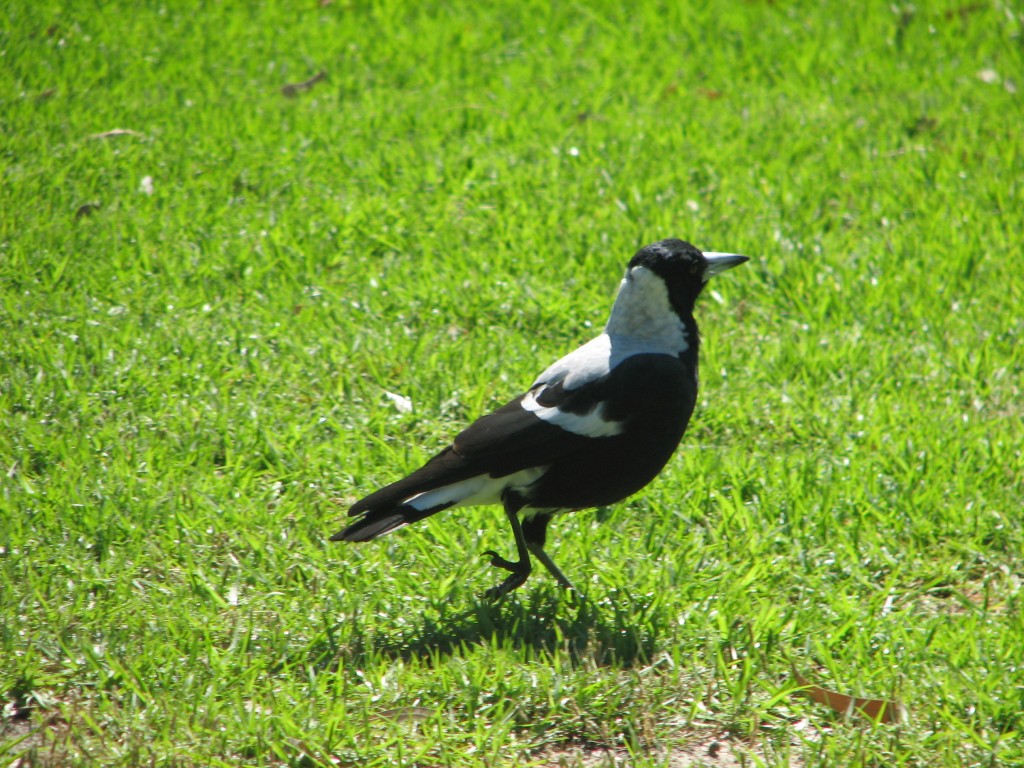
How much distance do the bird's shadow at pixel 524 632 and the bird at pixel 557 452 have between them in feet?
0.25

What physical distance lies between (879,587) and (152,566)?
1928 mm

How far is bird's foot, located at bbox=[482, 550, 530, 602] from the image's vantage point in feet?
9.58

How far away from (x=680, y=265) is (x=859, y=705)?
1.20 metres

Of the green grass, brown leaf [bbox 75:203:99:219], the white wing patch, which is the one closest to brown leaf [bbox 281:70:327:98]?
the green grass

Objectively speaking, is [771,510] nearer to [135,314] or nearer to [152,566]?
[152,566]

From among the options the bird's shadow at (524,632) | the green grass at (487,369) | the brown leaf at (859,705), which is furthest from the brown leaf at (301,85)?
the brown leaf at (859,705)

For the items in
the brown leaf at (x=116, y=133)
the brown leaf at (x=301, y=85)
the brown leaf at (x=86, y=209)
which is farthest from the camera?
the brown leaf at (x=301, y=85)

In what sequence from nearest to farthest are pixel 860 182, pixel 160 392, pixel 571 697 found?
pixel 571 697 → pixel 160 392 → pixel 860 182

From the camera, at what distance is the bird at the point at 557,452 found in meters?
2.79

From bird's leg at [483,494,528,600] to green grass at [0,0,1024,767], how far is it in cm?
6

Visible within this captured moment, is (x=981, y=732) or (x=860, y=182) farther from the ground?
(x=860, y=182)

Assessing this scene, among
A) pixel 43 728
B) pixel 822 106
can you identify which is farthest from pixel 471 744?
pixel 822 106

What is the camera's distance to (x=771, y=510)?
3.31 m

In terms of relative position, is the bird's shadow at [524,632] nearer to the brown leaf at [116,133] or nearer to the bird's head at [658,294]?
the bird's head at [658,294]
